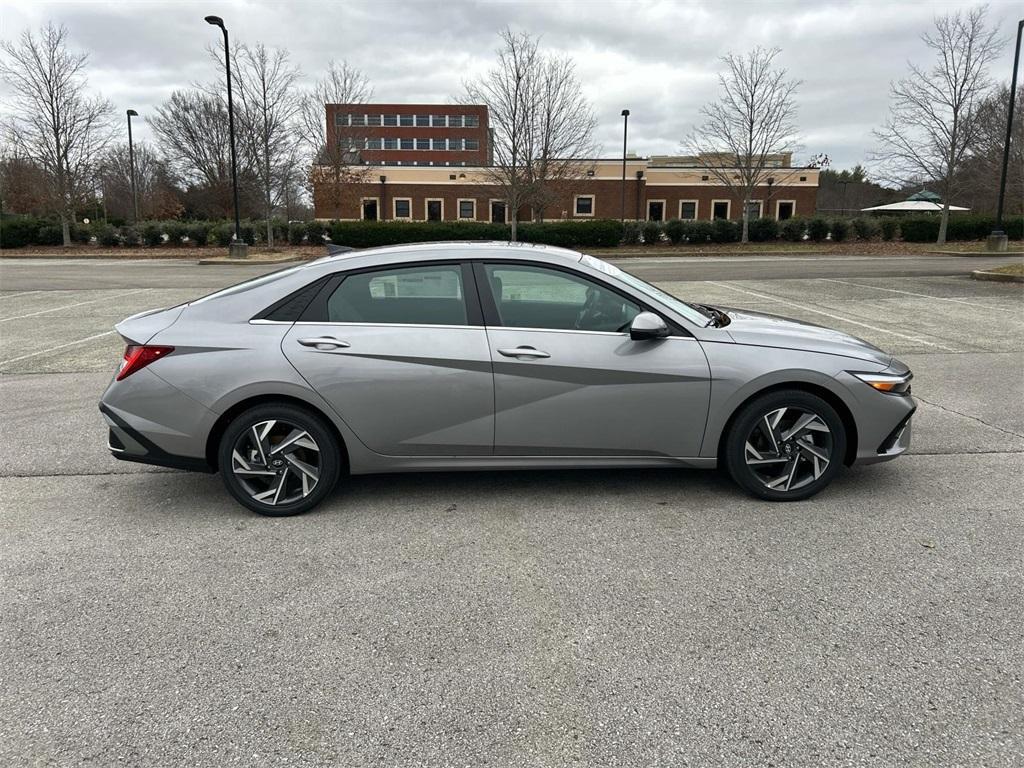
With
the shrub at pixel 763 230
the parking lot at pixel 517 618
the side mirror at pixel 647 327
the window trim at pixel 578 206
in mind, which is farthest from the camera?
A: the window trim at pixel 578 206

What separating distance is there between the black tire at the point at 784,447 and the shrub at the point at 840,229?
37.3 metres

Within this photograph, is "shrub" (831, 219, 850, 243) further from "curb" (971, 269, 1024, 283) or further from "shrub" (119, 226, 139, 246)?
"shrub" (119, 226, 139, 246)

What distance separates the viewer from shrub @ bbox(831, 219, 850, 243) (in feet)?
123

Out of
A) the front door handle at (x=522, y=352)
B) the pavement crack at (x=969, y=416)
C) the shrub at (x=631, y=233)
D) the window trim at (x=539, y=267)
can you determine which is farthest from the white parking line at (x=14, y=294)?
the shrub at (x=631, y=233)

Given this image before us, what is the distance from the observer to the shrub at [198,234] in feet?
123

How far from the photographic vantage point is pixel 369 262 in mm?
4277

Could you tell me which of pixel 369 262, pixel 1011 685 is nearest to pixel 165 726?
pixel 369 262

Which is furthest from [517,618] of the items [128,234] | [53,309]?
[128,234]

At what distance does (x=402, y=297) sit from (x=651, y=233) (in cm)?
3509

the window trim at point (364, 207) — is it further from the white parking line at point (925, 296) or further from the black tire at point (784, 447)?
the black tire at point (784, 447)

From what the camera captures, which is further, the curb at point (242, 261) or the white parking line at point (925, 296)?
the curb at point (242, 261)

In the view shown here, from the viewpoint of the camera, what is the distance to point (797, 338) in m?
4.35

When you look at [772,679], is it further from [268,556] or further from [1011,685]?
[268,556]

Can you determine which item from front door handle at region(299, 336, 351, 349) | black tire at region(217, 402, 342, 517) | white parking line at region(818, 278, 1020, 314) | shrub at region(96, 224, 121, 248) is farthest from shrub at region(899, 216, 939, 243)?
black tire at region(217, 402, 342, 517)
